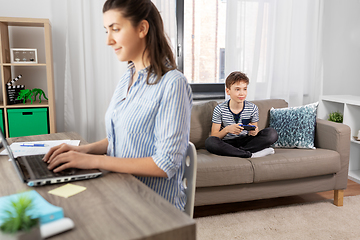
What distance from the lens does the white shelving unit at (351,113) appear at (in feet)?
9.94

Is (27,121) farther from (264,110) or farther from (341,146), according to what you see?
(341,146)

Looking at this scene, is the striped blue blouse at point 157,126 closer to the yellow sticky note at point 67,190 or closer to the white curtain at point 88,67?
the yellow sticky note at point 67,190

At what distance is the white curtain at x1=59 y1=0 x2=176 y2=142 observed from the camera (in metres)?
2.76

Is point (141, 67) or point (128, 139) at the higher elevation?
point (141, 67)

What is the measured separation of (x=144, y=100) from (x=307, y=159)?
1678 millimetres

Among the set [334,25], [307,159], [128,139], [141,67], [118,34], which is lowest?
[307,159]

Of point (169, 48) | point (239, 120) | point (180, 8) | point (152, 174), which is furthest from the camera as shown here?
point (180, 8)

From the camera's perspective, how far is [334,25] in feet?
11.7

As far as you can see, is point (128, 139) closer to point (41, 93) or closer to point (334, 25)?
point (41, 93)

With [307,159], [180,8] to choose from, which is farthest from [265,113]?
[180,8]

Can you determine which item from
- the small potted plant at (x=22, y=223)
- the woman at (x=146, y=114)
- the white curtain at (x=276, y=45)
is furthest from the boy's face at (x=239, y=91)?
the small potted plant at (x=22, y=223)

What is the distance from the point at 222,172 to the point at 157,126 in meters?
1.25

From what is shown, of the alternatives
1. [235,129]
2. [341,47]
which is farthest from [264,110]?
[341,47]

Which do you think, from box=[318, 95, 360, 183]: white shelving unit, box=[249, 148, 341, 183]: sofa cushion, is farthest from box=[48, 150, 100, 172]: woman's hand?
box=[318, 95, 360, 183]: white shelving unit
